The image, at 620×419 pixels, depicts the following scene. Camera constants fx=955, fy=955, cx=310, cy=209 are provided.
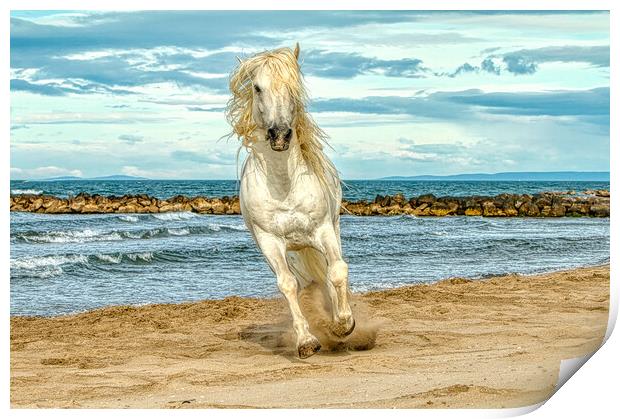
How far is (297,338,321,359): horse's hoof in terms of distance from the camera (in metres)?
6.31

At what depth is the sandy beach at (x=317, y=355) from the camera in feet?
17.9

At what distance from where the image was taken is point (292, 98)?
20.0ft

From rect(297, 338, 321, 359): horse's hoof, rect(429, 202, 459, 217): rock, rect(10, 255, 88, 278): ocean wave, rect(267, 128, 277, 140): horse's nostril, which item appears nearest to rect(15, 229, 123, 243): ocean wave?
rect(10, 255, 88, 278): ocean wave

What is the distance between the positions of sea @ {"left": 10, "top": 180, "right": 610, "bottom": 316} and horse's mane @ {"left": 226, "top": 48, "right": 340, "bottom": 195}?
796 millimetres

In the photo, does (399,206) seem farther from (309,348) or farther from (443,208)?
(309,348)

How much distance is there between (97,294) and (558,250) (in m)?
8.45

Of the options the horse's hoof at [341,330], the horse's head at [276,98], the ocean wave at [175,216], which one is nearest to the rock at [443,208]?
the ocean wave at [175,216]

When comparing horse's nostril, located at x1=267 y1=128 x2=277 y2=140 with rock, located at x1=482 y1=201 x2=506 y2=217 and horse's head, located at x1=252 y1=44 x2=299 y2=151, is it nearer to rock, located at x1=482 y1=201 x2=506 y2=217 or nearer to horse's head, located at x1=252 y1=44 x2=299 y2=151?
horse's head, located at x1=252 y1=44 x2=299 y2=151

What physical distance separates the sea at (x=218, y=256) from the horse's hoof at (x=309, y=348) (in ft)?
4.72

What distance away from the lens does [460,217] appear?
27969mm
